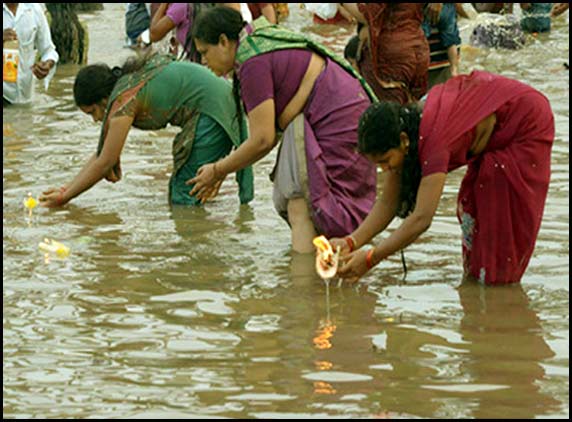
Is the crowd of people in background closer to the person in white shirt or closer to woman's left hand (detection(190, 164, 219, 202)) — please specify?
woman's left hand (detection(190, 164, 219, 202))

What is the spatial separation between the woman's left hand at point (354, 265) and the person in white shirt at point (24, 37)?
656 cm

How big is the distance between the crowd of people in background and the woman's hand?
15 millimetres

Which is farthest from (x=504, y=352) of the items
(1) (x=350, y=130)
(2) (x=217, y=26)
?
(2) (x=217, y=26)

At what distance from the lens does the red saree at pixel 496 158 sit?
5945 mm

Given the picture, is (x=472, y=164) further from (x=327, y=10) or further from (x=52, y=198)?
(x=327, y=10)

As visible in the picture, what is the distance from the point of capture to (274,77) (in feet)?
22.6

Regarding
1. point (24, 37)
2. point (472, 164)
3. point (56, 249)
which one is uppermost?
point (472, 164)

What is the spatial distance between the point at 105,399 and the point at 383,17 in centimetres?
438

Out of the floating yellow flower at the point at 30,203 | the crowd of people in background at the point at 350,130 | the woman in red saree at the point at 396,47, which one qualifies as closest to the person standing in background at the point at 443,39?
the crowd of people in background at the point at 350,130

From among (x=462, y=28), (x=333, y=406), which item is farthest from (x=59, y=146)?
(x=462, y=28)

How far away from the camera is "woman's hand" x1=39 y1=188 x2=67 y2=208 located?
8312mm

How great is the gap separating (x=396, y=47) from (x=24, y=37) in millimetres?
4519

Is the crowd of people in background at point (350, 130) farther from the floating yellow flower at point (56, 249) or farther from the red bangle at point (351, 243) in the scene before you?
the floating yellow flower at point (56, 249)

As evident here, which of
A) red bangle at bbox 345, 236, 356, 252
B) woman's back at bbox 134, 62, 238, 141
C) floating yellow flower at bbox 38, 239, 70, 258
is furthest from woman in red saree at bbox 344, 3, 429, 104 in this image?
red bangle at bbox 345, 236, 356, 252
